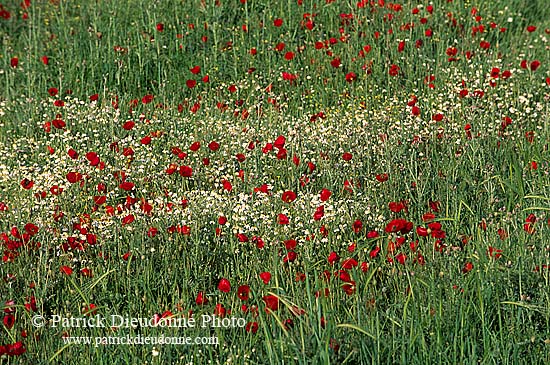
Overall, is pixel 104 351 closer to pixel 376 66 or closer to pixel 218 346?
pixel 218 346

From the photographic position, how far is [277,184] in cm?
496

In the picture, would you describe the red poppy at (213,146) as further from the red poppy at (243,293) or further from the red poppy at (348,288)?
the red poppy at (348,288)

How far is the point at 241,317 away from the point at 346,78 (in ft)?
9.51

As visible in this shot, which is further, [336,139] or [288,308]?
[336,139]

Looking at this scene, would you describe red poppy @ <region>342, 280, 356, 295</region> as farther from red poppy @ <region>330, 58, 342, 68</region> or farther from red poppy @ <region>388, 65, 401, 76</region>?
red poppy @ <region>330, 58, 342, 68</region>

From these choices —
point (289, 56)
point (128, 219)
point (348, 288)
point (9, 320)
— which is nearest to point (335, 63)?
point (289, 56)

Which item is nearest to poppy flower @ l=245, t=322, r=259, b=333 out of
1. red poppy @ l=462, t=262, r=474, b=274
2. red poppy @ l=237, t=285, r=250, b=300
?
red poppy @ l=237, t=285, r=250, b=300

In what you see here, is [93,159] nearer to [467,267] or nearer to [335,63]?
[467,267]

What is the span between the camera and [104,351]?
3.42 metres

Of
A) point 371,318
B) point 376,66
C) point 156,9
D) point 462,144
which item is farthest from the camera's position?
point 156,9

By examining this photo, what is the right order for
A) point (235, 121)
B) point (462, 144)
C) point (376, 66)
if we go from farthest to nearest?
point (376, 66)
point (235, 121)
point (462, 144)

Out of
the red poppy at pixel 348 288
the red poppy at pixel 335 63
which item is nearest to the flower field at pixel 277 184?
the red poppy at pixel 348 288

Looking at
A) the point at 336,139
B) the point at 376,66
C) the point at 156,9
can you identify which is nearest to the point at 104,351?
the point at 336,139

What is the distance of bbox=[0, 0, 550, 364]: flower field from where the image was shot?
3389 mm
